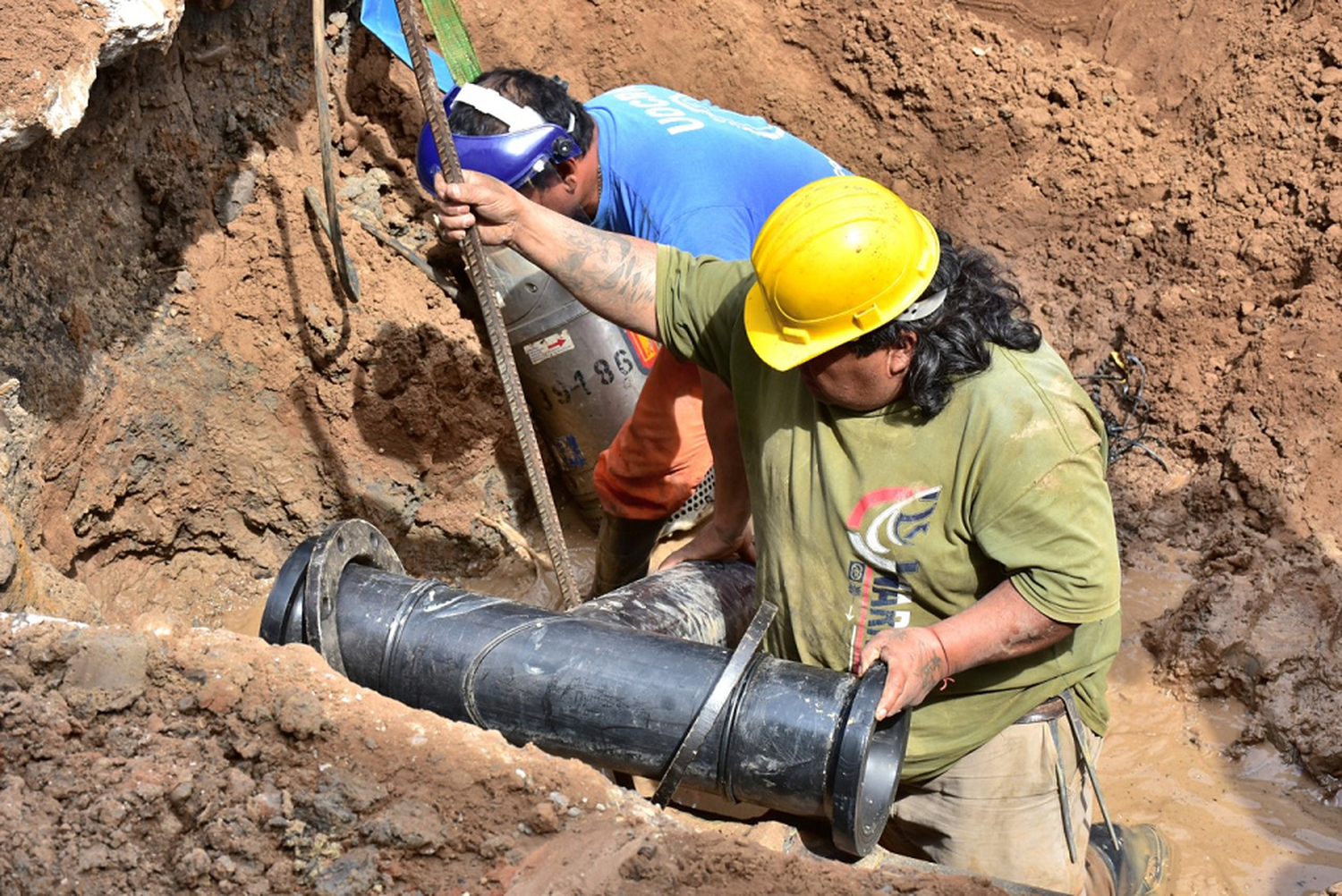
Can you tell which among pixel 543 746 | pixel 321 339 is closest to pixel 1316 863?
pixel 543 746

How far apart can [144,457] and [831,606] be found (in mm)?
2588

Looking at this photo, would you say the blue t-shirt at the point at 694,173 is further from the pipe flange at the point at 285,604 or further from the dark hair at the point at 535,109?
the pipe flange at the point at 285,604

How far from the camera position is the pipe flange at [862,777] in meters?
1.90

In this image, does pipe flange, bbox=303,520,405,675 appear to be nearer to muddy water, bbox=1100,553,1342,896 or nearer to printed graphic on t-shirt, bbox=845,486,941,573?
printed graphic on t-shirt, bbox=845,486,941,573

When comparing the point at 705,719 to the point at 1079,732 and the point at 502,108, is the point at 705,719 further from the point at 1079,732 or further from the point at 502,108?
the point at 502,108

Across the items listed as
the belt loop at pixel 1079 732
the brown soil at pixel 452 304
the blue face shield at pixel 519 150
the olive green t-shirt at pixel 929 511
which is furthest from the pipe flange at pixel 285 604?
the belt loop at pixel 1079 732

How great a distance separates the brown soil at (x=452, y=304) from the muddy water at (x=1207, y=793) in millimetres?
110

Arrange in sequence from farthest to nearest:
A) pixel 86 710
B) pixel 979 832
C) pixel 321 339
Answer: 1. pixel 321 339
2. pixel 979 832
3. pixel 86 710

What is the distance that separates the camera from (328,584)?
84.2 inches

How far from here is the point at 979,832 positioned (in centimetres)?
265

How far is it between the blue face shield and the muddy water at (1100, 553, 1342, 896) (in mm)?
2563

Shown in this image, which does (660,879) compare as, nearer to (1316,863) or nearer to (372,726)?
(372,726)

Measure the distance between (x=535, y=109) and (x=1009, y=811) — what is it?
2191 millimetres

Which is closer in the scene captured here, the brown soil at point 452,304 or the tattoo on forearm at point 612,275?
the tattoo on forearm at point 612,275
